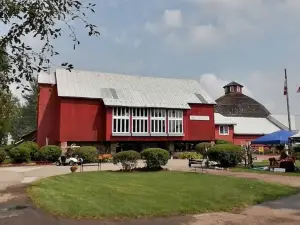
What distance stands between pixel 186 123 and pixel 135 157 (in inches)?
957

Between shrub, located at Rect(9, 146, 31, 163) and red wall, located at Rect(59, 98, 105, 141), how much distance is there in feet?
21.7

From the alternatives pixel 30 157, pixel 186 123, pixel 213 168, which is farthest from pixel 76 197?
pixel 186 123

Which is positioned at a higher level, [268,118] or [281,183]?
[268,118]

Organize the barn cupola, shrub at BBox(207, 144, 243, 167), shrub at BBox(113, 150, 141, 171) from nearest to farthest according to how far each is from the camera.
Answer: shrub at BBox(113, 150, 141, 171) < shrub at BBox(207, 144, 243, 167) < the barn cupola

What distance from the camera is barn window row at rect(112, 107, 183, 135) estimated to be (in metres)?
42.1

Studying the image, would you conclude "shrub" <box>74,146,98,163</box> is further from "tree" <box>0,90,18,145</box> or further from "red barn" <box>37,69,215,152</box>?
"red barn" <box>37,69,215,152</box>

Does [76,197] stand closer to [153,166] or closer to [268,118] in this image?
[153,166]

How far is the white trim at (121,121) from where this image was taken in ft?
137

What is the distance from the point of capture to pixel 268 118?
67.1 metres

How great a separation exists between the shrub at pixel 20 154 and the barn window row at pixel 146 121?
10.9 m

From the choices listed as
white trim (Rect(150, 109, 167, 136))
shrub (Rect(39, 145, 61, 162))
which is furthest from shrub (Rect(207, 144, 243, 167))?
white trim (Rect(150, 109, 167, 136))

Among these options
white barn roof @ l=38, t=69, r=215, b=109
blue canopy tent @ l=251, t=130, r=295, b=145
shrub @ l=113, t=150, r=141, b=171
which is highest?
white barn roof @ l=38, t=69, r=215, b=109

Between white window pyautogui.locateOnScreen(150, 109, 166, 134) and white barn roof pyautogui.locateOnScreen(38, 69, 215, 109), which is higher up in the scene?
white barn roof pyautogui.locateOnScreen(38, 69, 215, 109)

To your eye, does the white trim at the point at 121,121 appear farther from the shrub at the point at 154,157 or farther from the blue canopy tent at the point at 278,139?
the blue canopy tent at the point at 278,139
